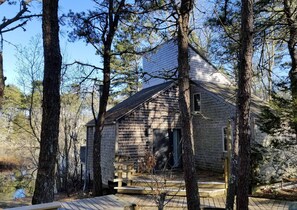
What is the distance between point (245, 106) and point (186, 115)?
1.69m

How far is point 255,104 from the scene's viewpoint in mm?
13312

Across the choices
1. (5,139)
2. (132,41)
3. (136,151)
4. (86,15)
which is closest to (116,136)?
(136,151)

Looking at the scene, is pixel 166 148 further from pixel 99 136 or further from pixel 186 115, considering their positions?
pixel 186 115

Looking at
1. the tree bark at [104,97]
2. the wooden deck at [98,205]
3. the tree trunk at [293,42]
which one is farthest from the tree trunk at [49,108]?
the tree trunk at [293,42]

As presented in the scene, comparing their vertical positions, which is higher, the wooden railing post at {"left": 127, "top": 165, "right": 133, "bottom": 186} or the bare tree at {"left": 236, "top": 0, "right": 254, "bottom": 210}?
the bare tree at {"left": 236, "top": 0, "right": 254, "bottom": 210}

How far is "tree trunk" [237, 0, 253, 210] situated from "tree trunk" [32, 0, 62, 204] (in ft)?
11.8

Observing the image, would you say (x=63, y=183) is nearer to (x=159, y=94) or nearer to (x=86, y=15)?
(x=159, y=94)

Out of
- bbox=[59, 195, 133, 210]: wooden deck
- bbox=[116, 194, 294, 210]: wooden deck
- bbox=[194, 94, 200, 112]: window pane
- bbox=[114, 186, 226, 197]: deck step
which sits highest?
bbox=[194, 94, 200, 112]: window pane

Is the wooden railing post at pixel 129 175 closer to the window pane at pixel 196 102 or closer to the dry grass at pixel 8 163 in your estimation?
the window pane at pixel 196 102

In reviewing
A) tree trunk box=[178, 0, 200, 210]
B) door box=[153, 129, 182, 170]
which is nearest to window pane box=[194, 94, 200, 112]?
door box=[153, 129, 182, 170]

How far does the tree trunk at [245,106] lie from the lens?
201 inches

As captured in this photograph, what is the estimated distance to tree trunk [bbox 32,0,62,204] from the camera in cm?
486

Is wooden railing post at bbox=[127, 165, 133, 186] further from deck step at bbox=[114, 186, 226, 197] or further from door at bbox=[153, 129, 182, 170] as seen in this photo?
door at bbox=[153, 129, 182, 170]

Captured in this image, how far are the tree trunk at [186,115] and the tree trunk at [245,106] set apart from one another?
1.35m
